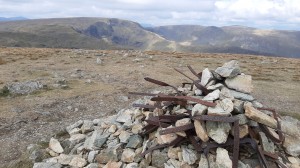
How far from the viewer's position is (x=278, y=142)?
1043 cm

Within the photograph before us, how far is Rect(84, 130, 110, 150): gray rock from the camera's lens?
11.8m

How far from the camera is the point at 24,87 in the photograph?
2359cm

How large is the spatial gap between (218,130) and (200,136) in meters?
0.52

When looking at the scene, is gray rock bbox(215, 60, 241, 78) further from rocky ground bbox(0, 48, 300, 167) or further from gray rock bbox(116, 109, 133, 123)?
rocky ground bbox(0, 48, 300, 167)

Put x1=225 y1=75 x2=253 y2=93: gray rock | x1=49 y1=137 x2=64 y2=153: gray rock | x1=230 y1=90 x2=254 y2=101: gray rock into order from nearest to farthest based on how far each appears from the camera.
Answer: x1=230 y1=90 x2=254 y2=101: gray rock, x1=225 y1=75 x2=253 y2=93: gray rock, x1=49 y1=137 x2=64 y2=153: gray rock

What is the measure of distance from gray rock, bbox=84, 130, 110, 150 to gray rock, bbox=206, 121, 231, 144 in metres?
4.13

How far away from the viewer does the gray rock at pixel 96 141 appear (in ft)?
38.7

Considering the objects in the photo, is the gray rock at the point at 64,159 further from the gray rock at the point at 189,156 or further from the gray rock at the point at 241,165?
the gray rock at the point at 241,165

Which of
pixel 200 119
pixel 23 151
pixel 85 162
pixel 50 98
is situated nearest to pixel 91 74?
pixel 50 98

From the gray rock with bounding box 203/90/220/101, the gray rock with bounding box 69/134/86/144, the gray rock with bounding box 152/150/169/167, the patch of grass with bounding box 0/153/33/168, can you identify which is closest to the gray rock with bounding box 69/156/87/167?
the gray rock with bounding box 69/134/86/144

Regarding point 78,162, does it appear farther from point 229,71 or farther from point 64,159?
point 229,71

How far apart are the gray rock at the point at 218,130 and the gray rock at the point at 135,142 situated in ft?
8.78

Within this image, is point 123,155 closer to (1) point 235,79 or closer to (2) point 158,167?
(2) point 158,167

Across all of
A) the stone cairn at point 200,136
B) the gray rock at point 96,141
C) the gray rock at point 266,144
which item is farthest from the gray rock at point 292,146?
the gray rock at point 96,141
